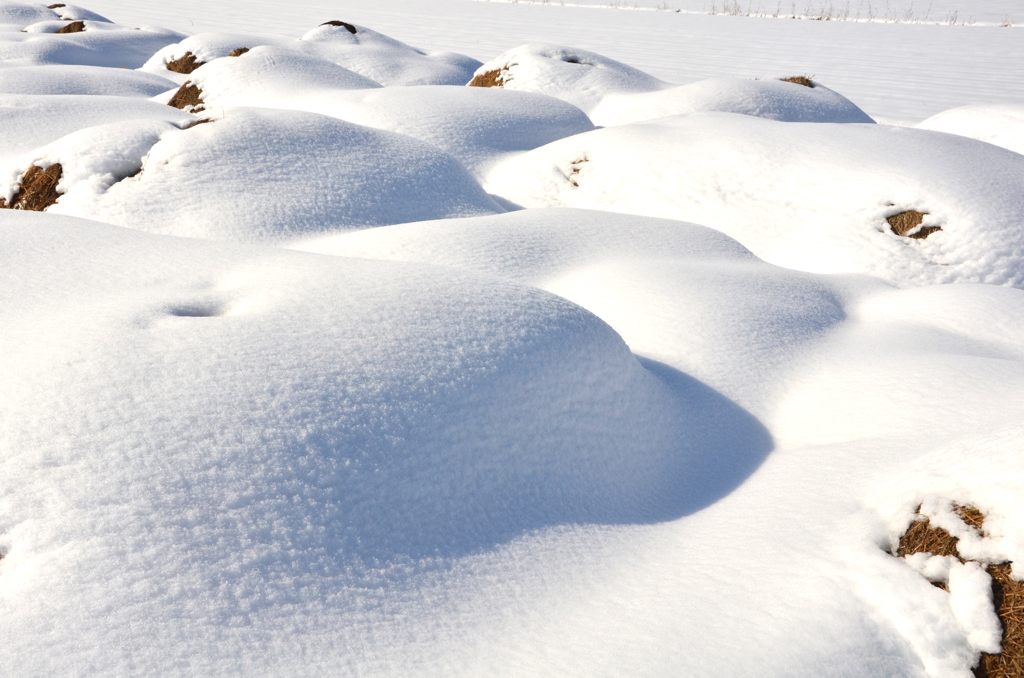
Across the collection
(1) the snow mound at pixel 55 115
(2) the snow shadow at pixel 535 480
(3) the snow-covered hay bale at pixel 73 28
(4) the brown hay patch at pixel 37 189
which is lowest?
(2) the snow shadow at pixel 535 480

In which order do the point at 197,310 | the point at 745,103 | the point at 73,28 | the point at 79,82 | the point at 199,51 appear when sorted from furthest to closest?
the point at 73,28 → the point at 199,51 → the point at 745,103 → the point at 79,82 → the point at 197,310

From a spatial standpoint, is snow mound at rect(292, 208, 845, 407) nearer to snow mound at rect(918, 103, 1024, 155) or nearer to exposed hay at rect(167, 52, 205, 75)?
snow mound at rect(918, 103, 1024, 155)

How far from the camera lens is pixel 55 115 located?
4.98m

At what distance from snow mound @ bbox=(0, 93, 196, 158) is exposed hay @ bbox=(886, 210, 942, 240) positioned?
459cm

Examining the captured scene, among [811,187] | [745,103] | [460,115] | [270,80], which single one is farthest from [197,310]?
[745,103]

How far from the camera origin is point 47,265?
238 cm

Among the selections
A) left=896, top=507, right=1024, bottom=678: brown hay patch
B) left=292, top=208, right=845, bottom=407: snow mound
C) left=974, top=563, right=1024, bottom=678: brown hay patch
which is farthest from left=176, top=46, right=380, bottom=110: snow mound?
left=974, top=563, right=1024, bottom=678: brown hay patch

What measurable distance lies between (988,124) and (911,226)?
13.8ft

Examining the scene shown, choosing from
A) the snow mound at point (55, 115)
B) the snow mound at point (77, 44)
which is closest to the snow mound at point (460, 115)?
the snow mound at point (55, 115)

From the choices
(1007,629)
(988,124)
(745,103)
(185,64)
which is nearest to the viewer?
(1007,629)

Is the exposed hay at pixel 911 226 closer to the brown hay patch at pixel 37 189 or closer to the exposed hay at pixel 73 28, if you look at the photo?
the brown hay patch at pixel 37 189

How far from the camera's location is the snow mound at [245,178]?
12.0 feet

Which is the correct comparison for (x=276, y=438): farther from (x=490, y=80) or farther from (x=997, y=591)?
(x=490, y=80)

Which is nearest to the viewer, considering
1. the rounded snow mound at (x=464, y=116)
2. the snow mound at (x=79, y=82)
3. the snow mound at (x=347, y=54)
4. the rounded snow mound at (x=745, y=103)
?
the rounded snow mound at (x=464, y=116)
